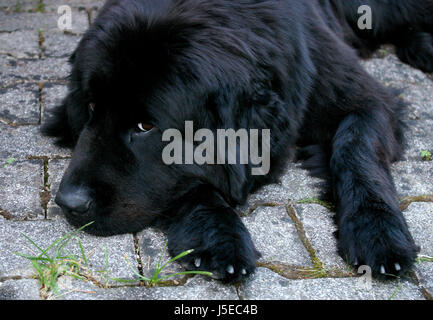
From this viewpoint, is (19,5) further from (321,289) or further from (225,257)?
(321,289)

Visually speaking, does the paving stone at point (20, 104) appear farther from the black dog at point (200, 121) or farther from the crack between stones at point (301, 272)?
the crack between stones at point (301, 272)

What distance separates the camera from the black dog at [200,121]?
240 centimetres

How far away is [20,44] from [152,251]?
7.94 ft

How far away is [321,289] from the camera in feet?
7.61

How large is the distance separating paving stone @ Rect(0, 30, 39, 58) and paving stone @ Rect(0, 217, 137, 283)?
1851 mm

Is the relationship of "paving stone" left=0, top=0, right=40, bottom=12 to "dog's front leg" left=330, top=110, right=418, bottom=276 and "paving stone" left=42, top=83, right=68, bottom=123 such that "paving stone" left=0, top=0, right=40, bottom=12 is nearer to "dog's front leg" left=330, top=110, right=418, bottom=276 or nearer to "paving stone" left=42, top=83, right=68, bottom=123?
"paving stone" left=42, top=83, right=68, bottom=123

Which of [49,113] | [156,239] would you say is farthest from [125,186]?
[49,113]

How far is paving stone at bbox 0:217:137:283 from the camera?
236 cm

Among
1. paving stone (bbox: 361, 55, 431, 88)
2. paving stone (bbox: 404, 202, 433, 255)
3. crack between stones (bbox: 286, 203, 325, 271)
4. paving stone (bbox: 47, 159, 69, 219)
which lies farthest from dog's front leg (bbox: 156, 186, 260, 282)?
paving stone (bbox: 361, 55, 431, 88)

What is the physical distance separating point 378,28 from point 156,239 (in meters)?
2.61

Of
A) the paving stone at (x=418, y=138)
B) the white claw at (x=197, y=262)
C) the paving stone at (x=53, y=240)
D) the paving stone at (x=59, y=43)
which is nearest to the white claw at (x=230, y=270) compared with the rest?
the white claw at (x=197, y=262)

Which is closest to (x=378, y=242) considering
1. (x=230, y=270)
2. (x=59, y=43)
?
(x=230, y=270)

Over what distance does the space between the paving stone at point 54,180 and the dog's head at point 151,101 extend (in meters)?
0.20
